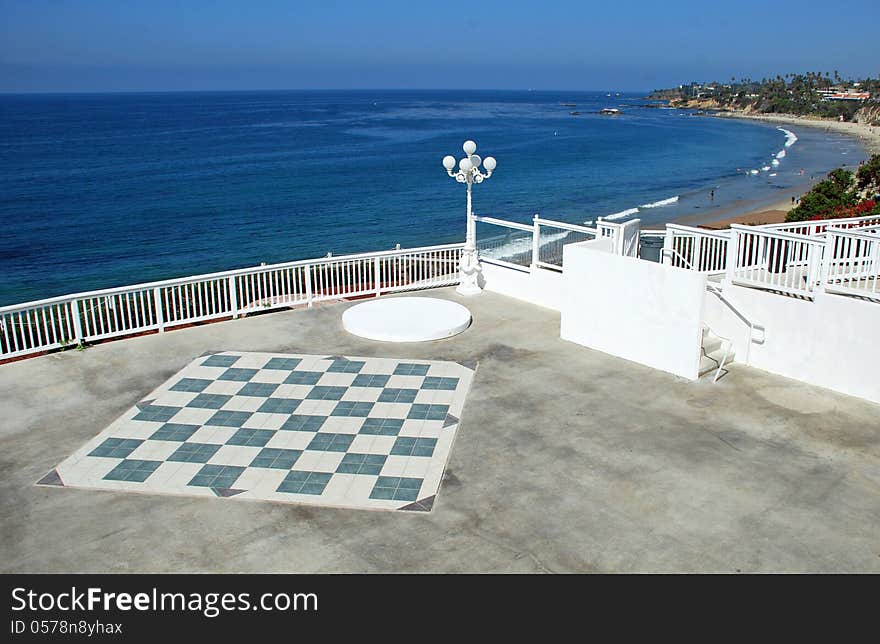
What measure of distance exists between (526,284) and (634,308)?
3167 millimetres

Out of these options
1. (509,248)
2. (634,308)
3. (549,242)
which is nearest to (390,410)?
(634,308)

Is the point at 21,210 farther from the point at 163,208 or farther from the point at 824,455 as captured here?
the point at 824,455

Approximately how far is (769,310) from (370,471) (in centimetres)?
555

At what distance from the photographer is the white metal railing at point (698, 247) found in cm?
994

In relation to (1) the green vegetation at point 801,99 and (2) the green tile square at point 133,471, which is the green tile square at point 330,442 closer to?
(2) the green tile square at point 133,471

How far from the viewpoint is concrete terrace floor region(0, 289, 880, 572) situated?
17.1ft

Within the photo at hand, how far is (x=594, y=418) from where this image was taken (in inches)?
298

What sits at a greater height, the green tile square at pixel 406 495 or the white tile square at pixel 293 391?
the white tile square at pixel 293 391

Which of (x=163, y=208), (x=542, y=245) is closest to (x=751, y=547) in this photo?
(x=542, y=245)

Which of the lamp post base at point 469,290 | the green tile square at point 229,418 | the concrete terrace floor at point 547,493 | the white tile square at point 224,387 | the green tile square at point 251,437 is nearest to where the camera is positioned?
the concrete terrace floor at point 547,493

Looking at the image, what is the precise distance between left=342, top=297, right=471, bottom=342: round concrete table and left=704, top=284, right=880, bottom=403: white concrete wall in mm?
3667

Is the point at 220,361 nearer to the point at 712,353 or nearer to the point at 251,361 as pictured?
the point at 251,361

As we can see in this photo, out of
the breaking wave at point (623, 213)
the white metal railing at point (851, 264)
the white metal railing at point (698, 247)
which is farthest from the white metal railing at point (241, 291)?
the breaking wave at point (623, 213)

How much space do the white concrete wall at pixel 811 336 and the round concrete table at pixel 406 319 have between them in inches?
144
